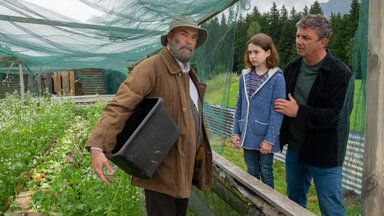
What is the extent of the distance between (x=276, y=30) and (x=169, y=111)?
1.95 meters

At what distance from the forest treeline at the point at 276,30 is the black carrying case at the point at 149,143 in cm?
138

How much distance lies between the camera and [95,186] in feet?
8.01

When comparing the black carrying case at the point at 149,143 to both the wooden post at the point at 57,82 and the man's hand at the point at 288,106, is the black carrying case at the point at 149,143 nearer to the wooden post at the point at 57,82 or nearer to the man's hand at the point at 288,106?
the man's hand at the point at 288,106

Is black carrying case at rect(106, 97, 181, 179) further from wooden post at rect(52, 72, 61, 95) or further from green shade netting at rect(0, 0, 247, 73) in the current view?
wooden post at rect(52, 72, 61, 95)

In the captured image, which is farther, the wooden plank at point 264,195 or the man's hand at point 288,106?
the man's hand at point 288,106

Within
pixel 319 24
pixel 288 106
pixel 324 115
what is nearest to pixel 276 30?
pixel 319 24

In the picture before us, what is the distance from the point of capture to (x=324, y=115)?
201 cm

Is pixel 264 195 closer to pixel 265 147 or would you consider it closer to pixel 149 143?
pixel 265 147

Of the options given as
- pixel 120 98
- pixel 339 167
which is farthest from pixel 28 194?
pixel 339 167

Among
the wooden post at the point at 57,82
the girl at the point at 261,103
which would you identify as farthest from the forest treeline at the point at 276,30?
the wooden post at the point at 57,82

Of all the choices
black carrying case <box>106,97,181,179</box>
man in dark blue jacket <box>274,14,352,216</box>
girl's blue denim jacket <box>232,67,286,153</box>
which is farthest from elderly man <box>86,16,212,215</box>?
man in dark blue jacket <box>274,14,352,216</box>

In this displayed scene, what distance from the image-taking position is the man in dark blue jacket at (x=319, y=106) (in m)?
2.01

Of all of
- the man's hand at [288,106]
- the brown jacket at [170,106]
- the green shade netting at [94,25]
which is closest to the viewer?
the brown jacket at [170,106]

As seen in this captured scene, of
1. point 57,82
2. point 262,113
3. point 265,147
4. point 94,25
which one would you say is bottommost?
point 265,147
